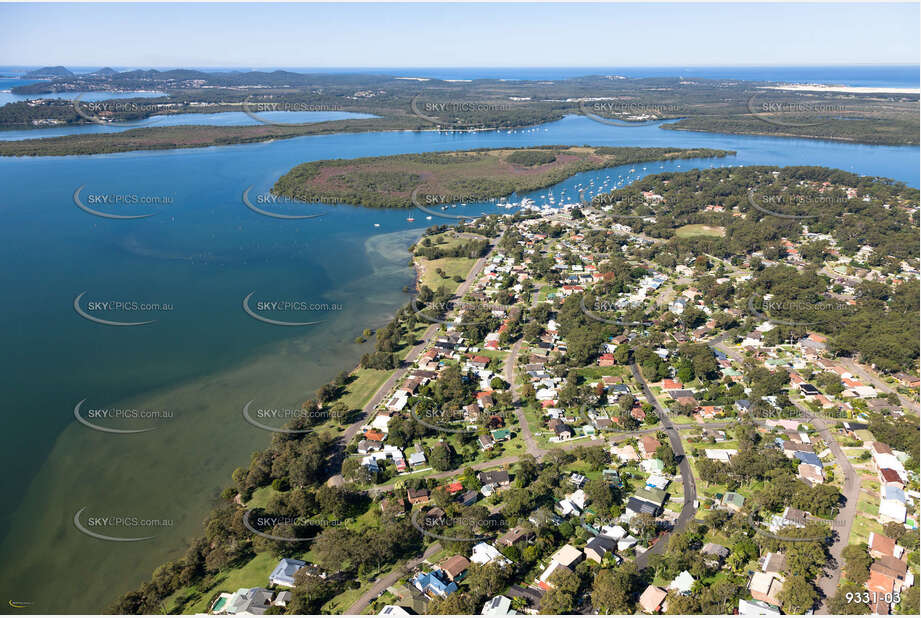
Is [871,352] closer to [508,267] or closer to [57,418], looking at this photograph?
[508,267]

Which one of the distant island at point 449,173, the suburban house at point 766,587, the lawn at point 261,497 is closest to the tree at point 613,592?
the suburban house at point 766,587

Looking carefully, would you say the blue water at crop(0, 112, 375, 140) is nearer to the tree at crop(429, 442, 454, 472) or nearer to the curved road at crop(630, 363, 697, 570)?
the tree at crop(429, 442, 454, 472)

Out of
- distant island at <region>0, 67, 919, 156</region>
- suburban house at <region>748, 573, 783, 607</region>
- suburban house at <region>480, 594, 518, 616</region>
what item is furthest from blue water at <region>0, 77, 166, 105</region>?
suburban house at <region>748, 573, 783, 607</region>

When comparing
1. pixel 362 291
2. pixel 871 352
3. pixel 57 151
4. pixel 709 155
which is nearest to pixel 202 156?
pixel 57 151

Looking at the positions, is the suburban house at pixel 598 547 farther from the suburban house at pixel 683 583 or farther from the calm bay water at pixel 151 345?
the calm bay water at pixel 151 345

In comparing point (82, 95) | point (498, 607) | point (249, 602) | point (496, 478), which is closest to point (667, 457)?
point (496, 478)

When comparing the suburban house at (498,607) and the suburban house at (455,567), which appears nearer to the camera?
the suburban house at (498,607)
